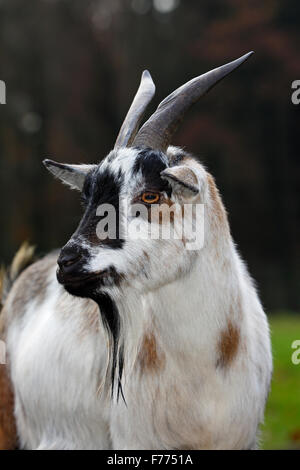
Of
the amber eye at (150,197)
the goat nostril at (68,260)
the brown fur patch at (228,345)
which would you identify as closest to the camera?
the goat nostril at (68,260)

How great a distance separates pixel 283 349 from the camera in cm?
1017

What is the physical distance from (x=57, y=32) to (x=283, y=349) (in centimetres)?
1657

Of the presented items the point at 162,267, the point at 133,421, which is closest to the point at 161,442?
the point at 133,421

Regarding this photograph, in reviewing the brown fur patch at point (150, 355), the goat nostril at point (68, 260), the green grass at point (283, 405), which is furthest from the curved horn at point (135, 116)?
the green grass at point (283, 405)

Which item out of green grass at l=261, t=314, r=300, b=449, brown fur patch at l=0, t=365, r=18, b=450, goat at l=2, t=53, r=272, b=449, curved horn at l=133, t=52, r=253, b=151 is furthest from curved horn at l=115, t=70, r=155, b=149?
green grass at l=261, t=314, r=300, b=449

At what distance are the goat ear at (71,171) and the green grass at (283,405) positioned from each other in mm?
3258

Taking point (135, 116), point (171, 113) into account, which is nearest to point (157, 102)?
point (135, 116)

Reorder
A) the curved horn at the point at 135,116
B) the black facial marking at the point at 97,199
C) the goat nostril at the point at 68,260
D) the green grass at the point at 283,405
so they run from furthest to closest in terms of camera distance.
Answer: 1. the green grass at the point at 283,405
2. the curved horn at the point at 135,116
3. the black facial marking at the point at 97,199
4. the goat nostril at the point at 68,260

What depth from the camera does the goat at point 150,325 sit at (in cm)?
352

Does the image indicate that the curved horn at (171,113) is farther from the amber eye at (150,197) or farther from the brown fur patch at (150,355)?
the brown fur patch at (150,355)

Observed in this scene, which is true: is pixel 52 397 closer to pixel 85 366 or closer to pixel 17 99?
pixel 85 366

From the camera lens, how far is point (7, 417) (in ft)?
16.1

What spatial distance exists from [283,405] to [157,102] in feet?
38.3

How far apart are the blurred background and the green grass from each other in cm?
904
